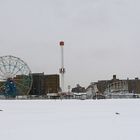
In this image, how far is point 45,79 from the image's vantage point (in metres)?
175
